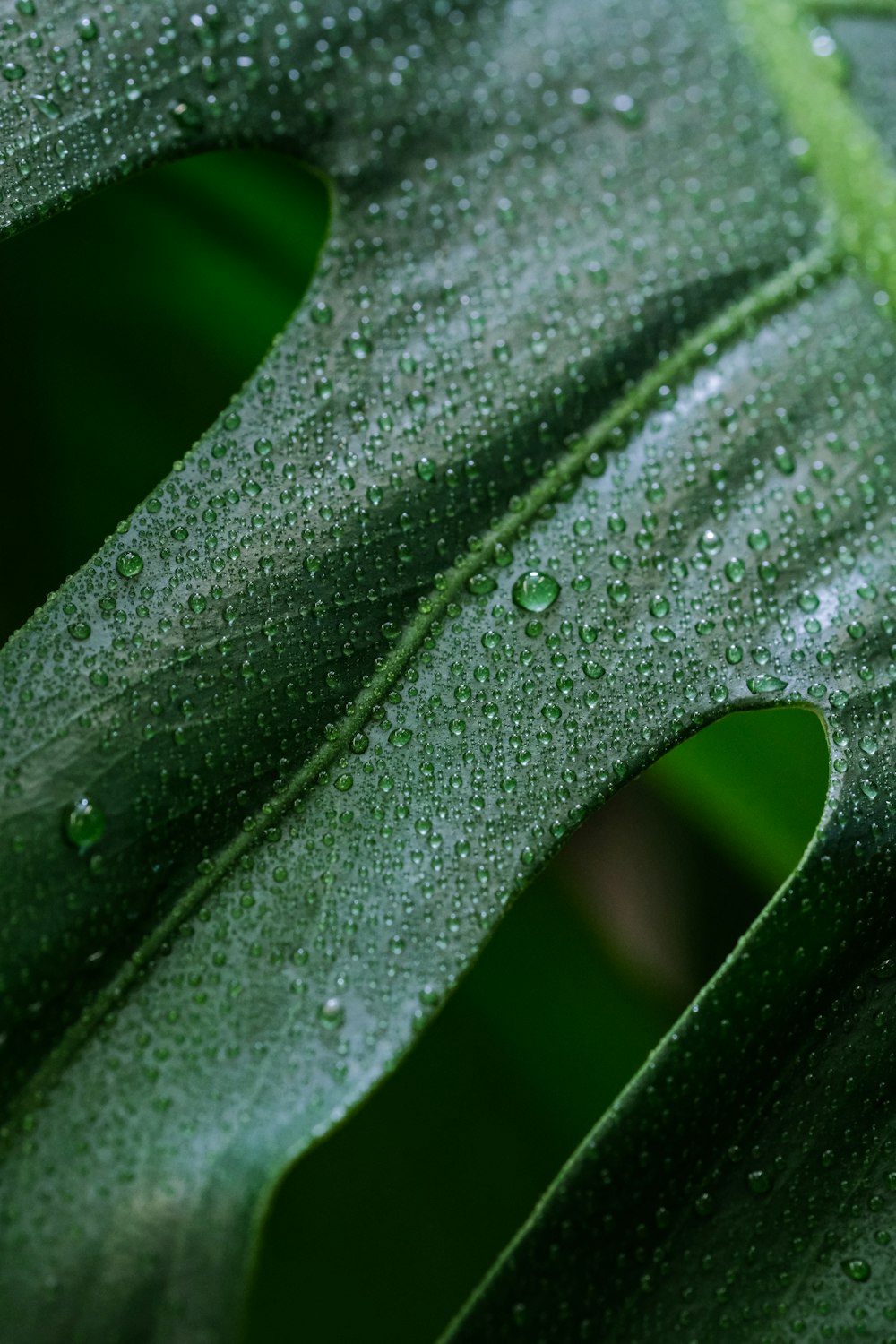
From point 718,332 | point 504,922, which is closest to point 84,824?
point 718,332

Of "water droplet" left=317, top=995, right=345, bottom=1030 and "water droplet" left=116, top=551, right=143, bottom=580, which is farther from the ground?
"water droplet" left=116, top=551, right=143, bottom=580

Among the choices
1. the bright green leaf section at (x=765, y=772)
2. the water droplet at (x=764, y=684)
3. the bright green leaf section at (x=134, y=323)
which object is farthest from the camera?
the bright green leaf section at (x=134, y=323)

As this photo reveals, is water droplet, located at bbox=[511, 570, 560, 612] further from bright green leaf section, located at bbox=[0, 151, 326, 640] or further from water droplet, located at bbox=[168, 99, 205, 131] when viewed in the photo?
bright green leaf section, located at bbox=[0, 151, 326, 640]

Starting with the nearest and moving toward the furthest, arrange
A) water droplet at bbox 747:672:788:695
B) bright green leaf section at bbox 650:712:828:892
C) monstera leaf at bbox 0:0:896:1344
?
1. monstera leaf at bbox 0:0:896:1344
2. water droplet at bbox 747:672:788:695
3. bright green leaf section at bbox 650:712:828:892

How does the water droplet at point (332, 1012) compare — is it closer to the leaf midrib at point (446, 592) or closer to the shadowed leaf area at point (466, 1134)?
the leaf midrib at point (446, 592)

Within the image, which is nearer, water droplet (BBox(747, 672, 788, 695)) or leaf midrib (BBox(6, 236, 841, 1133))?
leaf midrib (BBox(6, 236, 841, 1133))

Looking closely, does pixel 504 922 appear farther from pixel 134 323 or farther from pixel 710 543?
pixel 134 323

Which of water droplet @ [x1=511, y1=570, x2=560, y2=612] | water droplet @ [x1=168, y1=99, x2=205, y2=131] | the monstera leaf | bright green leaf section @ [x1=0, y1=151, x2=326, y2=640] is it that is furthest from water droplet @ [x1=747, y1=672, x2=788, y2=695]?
bright green leaf section @ [x1=0, y1=151, x2=326, y2=640]

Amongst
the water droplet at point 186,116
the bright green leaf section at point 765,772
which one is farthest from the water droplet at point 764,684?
the water droplet at point 186,116
